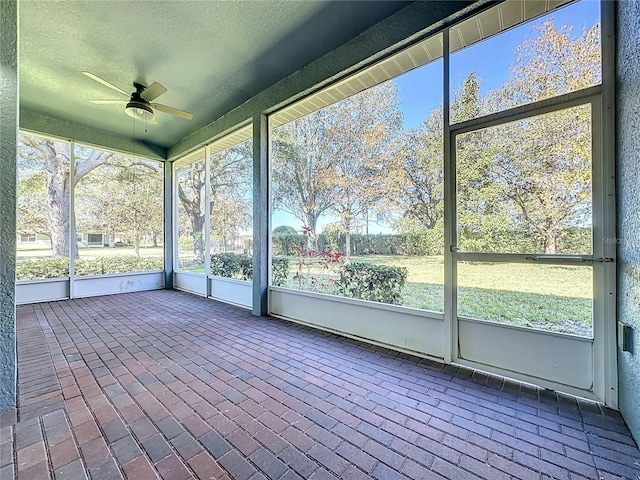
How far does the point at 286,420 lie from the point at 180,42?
384 cm

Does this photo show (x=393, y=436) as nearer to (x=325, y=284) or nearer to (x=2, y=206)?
(x=325, y=284)

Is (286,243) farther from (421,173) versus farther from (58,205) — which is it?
(58,205)

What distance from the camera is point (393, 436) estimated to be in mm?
1613

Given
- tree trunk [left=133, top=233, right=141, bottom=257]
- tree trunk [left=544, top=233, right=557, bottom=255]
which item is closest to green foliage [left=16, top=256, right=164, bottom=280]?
tree trunk [left=133, top=233, right=141, bottom=257]

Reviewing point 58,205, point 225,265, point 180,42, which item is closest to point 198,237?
point 225,265

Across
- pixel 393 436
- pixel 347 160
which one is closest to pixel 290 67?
pixel 347 160

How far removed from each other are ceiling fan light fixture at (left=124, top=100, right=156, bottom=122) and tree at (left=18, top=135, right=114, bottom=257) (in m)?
2.57

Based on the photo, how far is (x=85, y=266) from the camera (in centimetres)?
560

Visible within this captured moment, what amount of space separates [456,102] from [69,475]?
3648mm

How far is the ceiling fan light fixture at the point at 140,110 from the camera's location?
149 inches

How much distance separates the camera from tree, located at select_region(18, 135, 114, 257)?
5004mm

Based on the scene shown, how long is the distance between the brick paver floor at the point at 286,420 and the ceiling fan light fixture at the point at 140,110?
3.07 m

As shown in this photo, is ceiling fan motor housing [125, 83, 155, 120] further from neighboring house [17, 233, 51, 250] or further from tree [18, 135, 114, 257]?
neighboring house [17, 233, 51, 250]

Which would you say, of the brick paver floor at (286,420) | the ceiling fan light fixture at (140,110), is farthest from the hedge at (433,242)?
the ceiling fan light fixture at (140,110)
